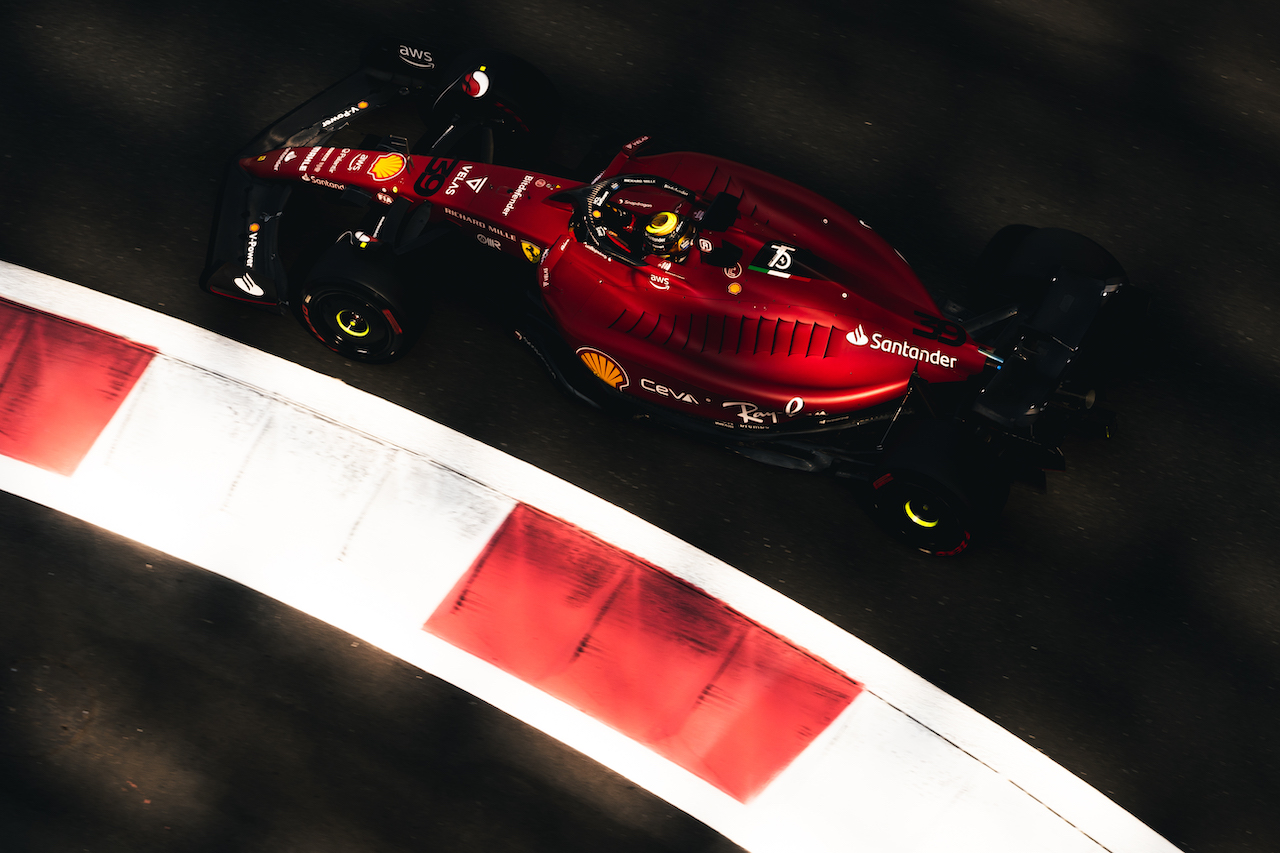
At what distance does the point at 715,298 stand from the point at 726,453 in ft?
3.75

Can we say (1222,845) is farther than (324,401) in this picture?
No

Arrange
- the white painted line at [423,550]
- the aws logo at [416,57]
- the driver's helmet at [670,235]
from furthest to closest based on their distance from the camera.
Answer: the aws logo at [416,57]
the white painted line at [423,550]
the driver's helmet at [670,235]

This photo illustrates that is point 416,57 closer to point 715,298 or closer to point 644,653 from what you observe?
point 715,298

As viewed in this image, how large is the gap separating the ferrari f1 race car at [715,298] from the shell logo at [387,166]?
0.01m

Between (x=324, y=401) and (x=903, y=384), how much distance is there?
326 centimetres

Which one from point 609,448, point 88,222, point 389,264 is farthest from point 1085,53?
point 88,222

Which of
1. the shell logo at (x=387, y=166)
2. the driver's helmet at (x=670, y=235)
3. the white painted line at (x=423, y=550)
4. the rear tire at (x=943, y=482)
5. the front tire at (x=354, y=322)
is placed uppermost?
the driver's helmet at (x=670, y=235)

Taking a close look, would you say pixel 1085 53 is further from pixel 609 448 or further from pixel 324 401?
pixel 324 401

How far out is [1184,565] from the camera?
4.68 metres

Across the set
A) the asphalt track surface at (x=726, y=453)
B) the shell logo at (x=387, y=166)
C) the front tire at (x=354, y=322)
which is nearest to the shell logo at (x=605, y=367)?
the asphalt track surface at (x=726, y=453)

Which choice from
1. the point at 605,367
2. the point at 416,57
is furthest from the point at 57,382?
the point at 605,367

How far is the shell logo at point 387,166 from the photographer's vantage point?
173 inches

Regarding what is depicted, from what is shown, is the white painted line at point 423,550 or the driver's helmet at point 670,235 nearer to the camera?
the driver's helmet at point 670,235

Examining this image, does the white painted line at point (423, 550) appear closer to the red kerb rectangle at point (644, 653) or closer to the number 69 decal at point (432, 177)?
the red kerb rectangle at point (644, 653)
